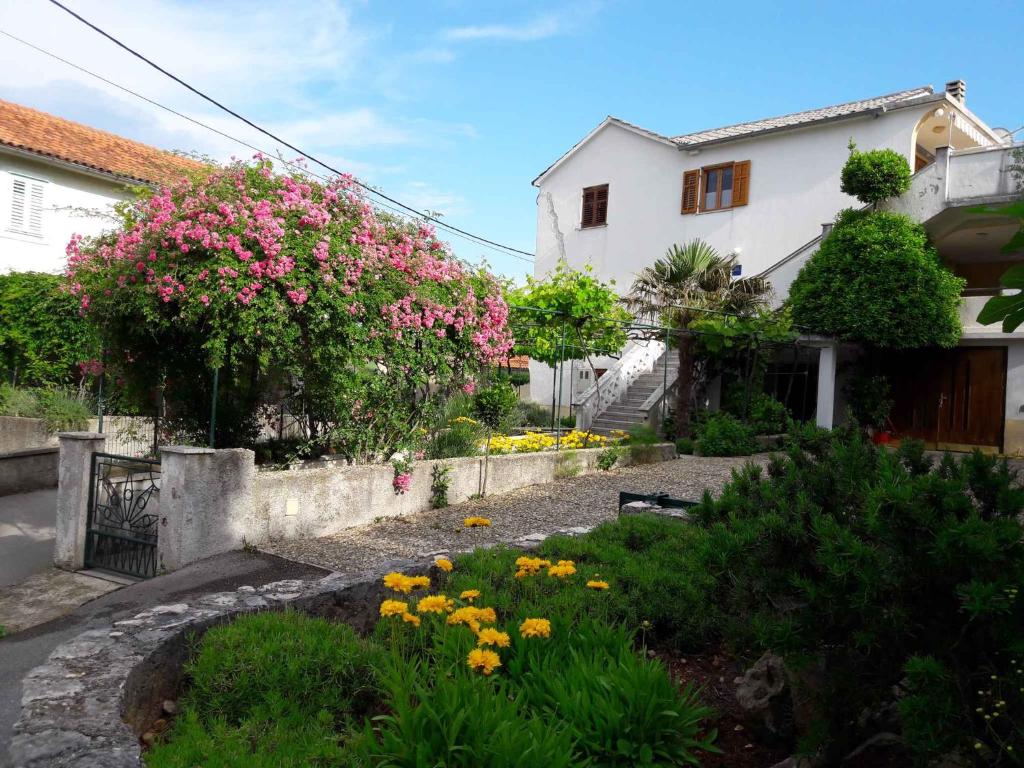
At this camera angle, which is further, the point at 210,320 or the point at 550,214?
the point at 550,214

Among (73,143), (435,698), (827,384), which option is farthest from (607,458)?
(73,143)

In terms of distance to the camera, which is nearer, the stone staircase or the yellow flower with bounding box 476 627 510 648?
the yellow flower with bounding box 476 627 510 648

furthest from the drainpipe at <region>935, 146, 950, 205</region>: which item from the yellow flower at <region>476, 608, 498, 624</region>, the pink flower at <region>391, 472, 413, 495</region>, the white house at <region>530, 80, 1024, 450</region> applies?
the yellow flower at <region>476, 608, 498, 624</region>

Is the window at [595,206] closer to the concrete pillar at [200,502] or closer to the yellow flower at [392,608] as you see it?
the concrete pillar at [200,502]

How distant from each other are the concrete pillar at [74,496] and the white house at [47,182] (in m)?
11.5

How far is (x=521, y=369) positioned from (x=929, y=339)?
571 inches

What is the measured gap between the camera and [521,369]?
27.9 metres

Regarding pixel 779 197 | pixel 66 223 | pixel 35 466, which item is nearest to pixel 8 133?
pixel 66 223

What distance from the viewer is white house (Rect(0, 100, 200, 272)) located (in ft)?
60.1

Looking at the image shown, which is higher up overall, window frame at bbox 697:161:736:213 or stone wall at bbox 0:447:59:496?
window frame at bbox 697:161:736:213

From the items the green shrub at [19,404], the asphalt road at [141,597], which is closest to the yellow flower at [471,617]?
the asphalt road at [141,597]

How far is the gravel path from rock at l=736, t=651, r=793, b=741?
278 centimetres

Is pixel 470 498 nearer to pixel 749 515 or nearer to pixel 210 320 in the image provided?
pixel 210 320

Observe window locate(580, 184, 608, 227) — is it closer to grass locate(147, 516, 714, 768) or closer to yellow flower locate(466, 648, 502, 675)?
grass locate(147, 516, 714, 768)
